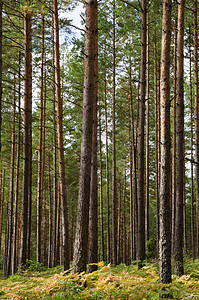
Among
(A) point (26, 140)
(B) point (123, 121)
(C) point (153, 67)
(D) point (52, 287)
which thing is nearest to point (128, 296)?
(D) point (52, 287)

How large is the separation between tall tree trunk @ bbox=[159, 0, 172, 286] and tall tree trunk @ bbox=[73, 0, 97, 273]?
151 cm

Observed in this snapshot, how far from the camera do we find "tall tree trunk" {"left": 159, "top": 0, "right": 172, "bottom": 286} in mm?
5582

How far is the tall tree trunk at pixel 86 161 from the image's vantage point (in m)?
5.92

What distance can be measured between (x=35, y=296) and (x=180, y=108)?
6266 mm

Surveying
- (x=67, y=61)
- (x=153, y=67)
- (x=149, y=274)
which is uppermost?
(x=67, y=61)

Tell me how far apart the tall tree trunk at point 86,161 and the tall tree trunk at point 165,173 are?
1.51 meters

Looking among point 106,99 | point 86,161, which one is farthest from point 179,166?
point 106,99

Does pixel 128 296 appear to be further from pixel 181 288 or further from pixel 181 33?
pixel 181 33

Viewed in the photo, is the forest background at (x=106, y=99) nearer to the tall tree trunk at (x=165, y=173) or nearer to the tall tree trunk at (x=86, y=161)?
the tall tree trunk at (x=165, y=173)

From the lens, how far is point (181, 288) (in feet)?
18.2

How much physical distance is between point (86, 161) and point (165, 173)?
1627 millimetres

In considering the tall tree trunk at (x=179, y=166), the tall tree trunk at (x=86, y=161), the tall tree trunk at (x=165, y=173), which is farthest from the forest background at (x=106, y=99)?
the tall tree trunk at (x=86, y=161)

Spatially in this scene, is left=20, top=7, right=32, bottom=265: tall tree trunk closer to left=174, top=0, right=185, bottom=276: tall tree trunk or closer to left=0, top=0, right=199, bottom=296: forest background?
left=0, top=0, right=199, bottom=296: forest background

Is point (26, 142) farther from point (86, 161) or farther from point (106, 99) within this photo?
point (106, 99)
